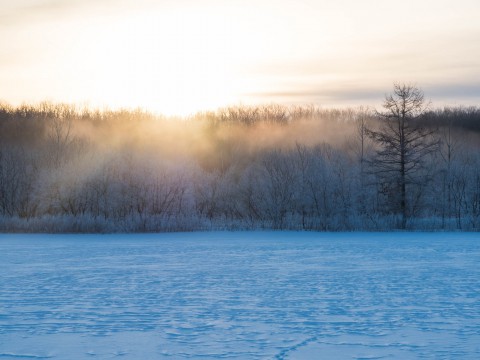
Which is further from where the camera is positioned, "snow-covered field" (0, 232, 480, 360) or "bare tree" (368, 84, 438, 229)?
"bare tree" (368, 84, 438, 229)

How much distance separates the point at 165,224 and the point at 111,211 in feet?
20.2

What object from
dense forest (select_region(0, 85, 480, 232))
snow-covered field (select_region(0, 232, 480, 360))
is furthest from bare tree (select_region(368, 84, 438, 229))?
snow-covered field (select_region(0, 232, 480, 360))

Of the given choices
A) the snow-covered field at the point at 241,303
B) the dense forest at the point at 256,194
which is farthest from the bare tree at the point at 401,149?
the snow-covered field at the point at 241,303

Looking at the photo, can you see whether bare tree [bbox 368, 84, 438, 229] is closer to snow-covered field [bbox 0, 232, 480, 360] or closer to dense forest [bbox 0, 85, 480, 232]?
dense forest [bbox 0, 85, 480, 232]

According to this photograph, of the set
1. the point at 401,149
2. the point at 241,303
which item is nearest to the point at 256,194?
the point at 401,149

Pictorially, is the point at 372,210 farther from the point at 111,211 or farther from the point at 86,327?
the point at 86,327

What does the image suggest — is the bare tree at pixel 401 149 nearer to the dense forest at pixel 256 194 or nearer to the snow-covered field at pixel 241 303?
the dense forest at pixel 256 194

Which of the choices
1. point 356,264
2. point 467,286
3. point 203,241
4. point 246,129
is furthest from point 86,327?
point 246,129

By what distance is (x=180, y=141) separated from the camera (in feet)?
259

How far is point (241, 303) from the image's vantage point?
36.0 feet

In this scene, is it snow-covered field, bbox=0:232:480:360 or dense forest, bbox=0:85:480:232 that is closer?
snow-covered field, bbox=0:232:480:360

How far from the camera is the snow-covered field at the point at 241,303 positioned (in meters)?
8.02

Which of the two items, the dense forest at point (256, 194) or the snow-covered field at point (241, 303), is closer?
the snow-covered field at point (241, 303)

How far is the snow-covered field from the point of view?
802cm
